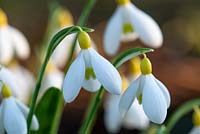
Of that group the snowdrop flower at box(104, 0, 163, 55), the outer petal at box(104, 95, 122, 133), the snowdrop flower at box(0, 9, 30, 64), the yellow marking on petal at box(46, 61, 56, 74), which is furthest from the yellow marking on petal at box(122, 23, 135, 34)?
the yellow marking on petal at box(46, 61, 56, 74)

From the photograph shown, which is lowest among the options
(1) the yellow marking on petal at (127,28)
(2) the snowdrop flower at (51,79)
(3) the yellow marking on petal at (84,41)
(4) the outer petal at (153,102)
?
(2) the snowdrop flower at (51,79)

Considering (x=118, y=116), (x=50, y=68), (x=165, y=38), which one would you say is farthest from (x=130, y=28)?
(x=165, y=38)

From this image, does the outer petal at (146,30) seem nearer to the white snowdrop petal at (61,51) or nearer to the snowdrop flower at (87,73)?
the snowdrop flower at (87,73)

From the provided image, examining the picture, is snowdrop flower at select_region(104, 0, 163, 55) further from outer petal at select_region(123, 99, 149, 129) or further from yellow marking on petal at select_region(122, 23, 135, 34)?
outer petal at select_region(123, 99, 149, 129)

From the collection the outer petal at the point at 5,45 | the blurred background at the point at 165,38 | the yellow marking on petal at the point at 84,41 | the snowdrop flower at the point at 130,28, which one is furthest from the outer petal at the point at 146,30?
the blurred background at the point at 165,38

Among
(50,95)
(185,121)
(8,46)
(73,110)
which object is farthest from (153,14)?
(50,95)

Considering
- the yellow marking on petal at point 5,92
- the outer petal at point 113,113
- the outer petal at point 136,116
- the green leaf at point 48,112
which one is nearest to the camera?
the yellow marking on petal at point 5,92

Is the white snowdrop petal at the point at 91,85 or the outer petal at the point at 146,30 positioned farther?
the outer petal at the point at 146,30
